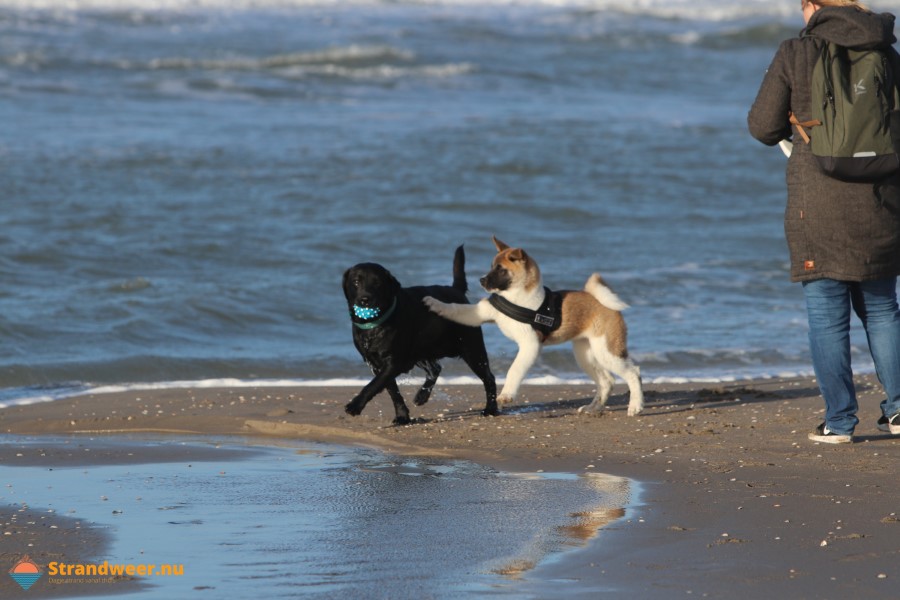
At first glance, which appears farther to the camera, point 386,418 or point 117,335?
point 117,335

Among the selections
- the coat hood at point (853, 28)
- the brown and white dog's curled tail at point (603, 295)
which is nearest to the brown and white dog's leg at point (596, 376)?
the brown and white dog's curled tail at point (603, 295)

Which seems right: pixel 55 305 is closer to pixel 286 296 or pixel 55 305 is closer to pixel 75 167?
pixel 286 296

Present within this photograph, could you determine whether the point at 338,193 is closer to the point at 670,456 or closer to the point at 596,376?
the point at 596,376

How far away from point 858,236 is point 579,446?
1.64 m

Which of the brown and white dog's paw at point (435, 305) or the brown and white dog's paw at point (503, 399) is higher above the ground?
the brown and white dog's paw at point (435, 305)

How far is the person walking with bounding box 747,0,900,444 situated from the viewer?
5.01 meters

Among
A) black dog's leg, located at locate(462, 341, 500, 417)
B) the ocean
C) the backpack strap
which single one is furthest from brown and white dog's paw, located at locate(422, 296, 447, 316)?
the backpack strap

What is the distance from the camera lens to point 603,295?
691 centimetres

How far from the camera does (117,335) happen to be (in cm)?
966

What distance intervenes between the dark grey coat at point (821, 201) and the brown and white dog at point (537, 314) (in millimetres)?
1787

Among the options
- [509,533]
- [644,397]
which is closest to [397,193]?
[644,397]

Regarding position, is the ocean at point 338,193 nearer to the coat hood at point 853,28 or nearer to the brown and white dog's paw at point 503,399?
the brown and white dog's paw at point 503,399

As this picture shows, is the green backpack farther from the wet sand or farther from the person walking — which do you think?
the wet sand

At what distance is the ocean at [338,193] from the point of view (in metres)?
9.66
